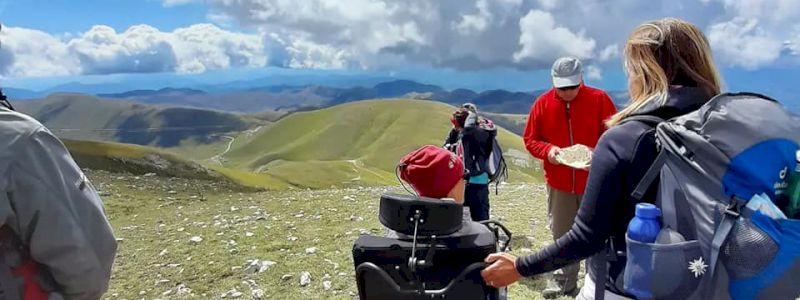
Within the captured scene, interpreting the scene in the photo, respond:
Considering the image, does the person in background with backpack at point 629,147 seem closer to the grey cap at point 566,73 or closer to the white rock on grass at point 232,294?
the grey cap at point 566,73

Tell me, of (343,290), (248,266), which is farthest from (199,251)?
(343,290)

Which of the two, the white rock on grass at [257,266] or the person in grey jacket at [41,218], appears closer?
the person in grey jacket at [41,218]

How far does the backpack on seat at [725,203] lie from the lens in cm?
301

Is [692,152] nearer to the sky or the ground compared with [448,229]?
nearer to the sky

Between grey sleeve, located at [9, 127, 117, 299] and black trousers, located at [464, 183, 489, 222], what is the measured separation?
268 inches

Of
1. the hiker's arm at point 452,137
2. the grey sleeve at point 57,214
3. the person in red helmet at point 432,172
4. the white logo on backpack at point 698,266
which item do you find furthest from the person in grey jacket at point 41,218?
the hiker's arm at point 452,137

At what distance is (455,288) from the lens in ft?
13.1

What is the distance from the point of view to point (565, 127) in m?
7.70

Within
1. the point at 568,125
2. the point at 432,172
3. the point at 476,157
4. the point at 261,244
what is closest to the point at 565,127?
the point at 568,125

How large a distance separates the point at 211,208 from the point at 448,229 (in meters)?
16.7

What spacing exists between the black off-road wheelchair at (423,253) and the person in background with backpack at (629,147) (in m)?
0.14

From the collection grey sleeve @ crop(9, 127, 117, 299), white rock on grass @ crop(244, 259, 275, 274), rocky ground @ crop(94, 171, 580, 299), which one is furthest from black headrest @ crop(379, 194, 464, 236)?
white rock on grass @ crop(244, 259, 275, 274)

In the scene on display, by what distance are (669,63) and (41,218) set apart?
134 inches

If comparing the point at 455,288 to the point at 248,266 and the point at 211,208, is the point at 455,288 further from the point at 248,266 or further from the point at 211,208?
the point at 211,208
